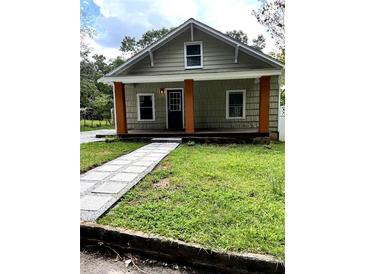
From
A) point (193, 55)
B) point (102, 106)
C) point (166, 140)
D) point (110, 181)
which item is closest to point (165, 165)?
point (110, 181)

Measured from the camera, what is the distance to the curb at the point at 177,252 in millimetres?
1623

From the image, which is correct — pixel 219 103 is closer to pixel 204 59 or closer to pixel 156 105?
pixel 204 59

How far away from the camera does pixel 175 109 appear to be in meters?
9.53

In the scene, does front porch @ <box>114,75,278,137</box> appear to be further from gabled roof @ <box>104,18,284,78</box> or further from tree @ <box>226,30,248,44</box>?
tree @ <box>226,30,248,44</box>

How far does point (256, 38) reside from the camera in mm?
19453

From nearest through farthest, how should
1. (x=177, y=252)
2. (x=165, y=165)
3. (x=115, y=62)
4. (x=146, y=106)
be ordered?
(x=177, y=252) < (x=165, y=165) < (x=146, y=106) < (x=115, y=62)

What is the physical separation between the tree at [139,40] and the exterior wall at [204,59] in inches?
572

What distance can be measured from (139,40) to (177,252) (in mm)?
23443

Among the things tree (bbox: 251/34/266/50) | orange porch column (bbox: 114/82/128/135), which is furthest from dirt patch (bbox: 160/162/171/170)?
tree (bbox: 251/34/266/50)

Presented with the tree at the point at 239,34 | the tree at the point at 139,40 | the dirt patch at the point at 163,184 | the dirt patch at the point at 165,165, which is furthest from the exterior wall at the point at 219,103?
the tree at the point at 139,40

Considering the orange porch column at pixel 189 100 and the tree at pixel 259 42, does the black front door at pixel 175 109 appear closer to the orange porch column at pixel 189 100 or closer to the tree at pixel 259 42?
the orange porch column at pixel 189 100

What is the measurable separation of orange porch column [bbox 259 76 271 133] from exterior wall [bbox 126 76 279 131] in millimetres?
1350
